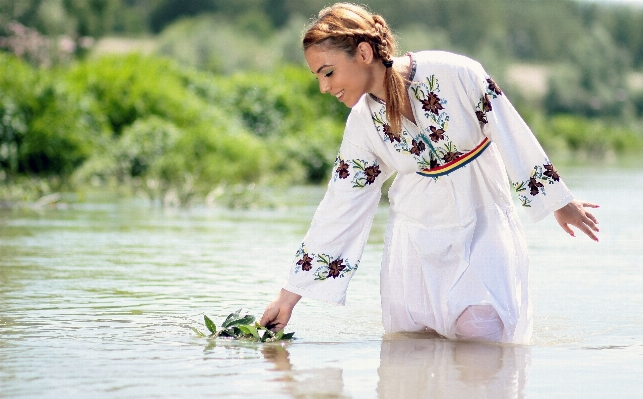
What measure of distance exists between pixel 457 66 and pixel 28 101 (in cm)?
905

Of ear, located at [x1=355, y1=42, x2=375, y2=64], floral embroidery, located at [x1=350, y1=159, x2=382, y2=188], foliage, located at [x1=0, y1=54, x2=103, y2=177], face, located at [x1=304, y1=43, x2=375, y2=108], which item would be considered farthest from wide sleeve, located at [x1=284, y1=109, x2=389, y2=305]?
foliage, located at [x1=0, y1=54, x2=103, y2=177]

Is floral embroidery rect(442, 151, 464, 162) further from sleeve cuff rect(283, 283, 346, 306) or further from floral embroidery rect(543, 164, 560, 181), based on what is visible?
sleeve cuff rect(283, 283, 346, 306)

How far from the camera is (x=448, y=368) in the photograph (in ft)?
13.5

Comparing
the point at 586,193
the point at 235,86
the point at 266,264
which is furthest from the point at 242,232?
the point at 235,86

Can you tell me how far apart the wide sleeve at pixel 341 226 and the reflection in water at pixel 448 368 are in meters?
0.33

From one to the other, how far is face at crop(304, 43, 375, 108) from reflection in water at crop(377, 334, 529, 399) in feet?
3.10

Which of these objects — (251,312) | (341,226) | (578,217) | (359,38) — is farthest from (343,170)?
(251,312)

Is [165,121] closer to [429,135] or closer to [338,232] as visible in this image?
[338,232]

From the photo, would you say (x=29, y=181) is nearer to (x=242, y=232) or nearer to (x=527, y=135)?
(x=242, y=232)

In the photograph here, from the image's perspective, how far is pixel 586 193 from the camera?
49.0 feet

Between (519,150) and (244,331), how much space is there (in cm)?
125

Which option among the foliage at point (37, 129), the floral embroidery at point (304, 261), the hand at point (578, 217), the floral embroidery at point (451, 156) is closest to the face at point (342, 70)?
the floral embroidery at point (451, 156)

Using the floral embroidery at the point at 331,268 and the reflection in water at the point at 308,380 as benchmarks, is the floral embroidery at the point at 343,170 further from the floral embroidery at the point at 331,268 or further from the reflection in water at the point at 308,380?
the reflection in water at the point at 308,380

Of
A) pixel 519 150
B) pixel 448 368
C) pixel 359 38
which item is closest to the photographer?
pixel 448 368
